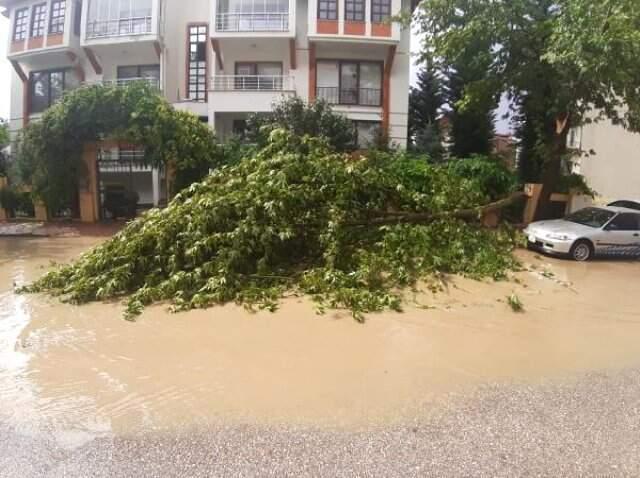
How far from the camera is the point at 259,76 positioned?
21.7 metres

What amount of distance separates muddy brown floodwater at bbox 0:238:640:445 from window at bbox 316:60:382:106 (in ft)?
53.8

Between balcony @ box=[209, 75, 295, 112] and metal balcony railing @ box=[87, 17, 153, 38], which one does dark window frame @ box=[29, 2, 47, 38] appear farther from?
balcony @ box=[209, 75, 295, 112]

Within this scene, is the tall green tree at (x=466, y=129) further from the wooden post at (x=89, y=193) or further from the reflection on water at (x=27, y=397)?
the reflection on water at (x=27, y=397)

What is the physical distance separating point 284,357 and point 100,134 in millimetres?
13119

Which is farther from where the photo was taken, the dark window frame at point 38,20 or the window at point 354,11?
the dark window frame at point 38,20

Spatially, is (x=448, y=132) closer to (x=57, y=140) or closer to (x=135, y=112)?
(x=135, y=112)

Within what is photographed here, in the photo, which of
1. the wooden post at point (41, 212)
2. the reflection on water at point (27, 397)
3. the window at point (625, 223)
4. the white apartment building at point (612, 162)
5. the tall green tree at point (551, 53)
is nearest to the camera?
the reflection on water at point (27, 397)

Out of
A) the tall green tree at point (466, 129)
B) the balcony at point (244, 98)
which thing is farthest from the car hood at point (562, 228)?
the balcony at point (244, 98)

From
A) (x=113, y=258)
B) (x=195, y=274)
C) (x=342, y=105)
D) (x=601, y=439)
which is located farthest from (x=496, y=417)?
(x=342, y=105)

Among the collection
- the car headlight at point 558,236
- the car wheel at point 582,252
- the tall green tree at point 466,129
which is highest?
the tall green tree at point 466,129

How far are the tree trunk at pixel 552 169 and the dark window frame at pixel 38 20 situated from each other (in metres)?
24.9

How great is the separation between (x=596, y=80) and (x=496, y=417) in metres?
10.5

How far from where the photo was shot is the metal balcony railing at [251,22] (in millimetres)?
21156

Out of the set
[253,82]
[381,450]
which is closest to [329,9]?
[253,82]
